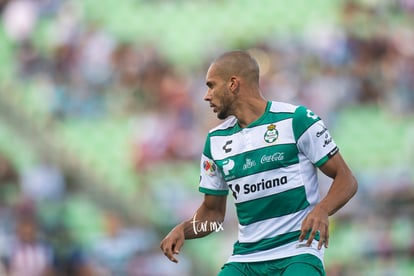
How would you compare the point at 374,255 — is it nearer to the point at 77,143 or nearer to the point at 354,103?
the point at 354,103

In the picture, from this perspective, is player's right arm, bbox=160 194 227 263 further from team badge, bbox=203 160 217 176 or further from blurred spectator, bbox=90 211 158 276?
blurred spectator, bbox=90 211 158 276

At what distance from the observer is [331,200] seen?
536 cm

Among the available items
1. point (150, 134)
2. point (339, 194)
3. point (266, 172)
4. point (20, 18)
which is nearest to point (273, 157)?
point (266, 172)

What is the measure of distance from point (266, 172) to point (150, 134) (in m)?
8.07

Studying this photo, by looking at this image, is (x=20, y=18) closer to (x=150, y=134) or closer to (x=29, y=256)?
(x=150, y=134)

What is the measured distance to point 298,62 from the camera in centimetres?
1380

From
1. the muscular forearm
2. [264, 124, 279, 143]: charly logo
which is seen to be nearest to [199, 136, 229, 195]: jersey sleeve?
[264, 124, 279, 143]: charly logo

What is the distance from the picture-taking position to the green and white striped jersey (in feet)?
18.4

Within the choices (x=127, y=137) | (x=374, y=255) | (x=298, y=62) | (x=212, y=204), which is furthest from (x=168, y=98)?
(x=212, y=204)

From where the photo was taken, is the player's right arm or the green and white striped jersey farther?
the player's right arm

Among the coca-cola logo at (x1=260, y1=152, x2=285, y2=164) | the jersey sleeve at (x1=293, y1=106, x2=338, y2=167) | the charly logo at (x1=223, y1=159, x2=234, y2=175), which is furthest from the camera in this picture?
the charly logo at (x1=223, y1=159, x2=234, y2=175)

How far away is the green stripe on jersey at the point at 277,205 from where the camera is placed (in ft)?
18.5

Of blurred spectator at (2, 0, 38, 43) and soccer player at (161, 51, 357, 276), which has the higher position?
blurred spectator at (2, 0, 38, 43)

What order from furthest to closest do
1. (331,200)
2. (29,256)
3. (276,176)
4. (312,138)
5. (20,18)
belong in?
(20,18) → (29,256) → (276,176) → (312,138) → (331,200)
